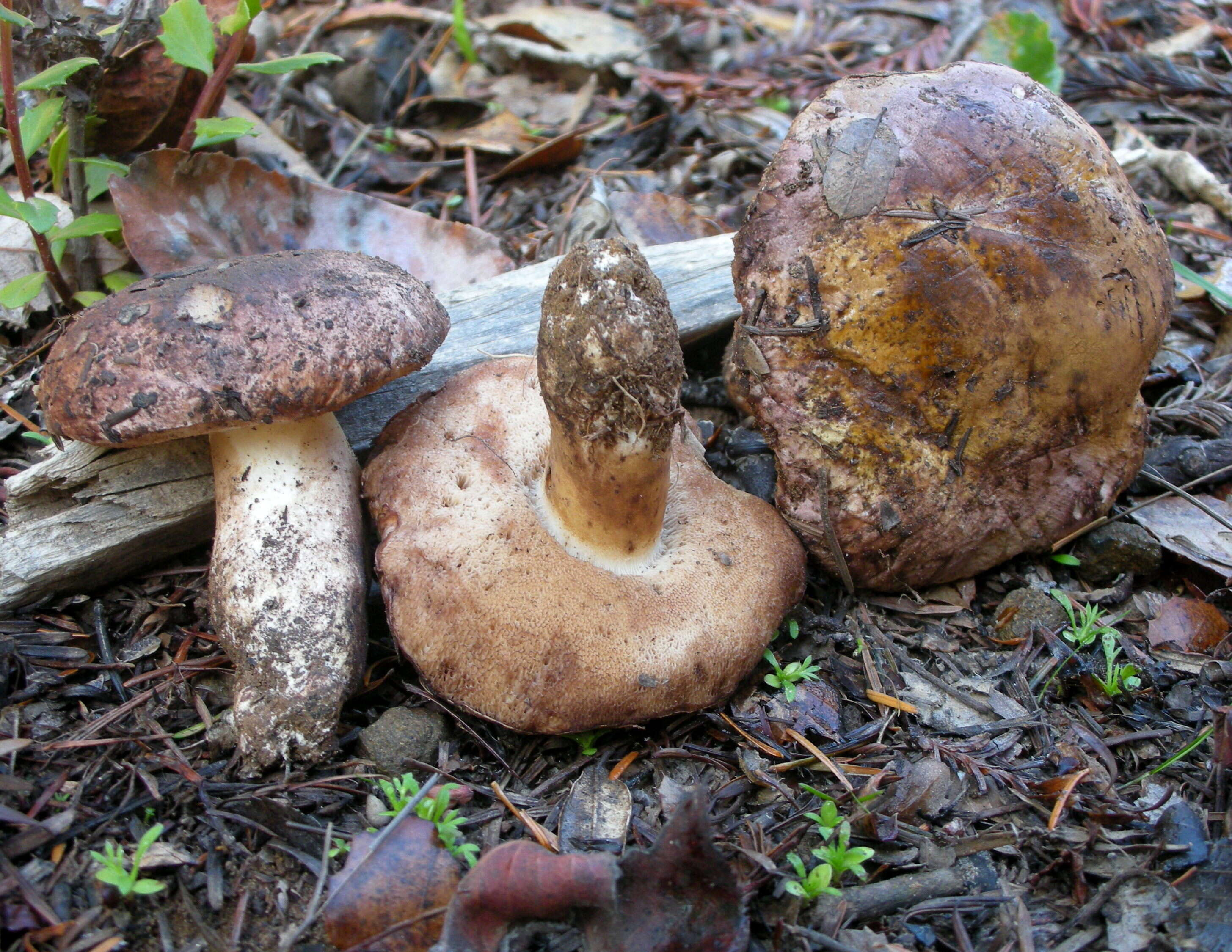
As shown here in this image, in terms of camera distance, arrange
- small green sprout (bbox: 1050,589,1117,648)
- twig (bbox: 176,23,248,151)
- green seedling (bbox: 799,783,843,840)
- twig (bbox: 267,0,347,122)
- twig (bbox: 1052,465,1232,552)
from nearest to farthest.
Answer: green seedling (bbox: 799,783,843,840), small green sprout (bbox: 1050,589,1117,648), twig (bbox: 1052,465,1232,552), twig (bbox: 176,23,248,151), twig (bbox: 267,0,347,122)

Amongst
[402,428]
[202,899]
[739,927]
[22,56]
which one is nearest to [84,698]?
[202,899]

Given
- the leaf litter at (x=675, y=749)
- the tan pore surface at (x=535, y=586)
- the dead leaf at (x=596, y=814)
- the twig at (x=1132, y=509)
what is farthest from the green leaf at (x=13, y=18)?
the twig at (x=1132, y=509)

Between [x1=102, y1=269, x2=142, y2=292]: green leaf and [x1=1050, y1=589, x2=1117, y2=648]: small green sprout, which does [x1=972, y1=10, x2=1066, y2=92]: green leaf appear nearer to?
[x1=1050, y1=589, x2=1117, y2=648]: small green sprout

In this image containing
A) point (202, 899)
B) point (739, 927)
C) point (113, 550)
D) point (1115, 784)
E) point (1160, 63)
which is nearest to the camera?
point (739, 927)

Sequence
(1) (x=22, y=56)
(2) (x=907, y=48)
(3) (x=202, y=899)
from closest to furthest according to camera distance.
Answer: (3) (x=202, y=899), (1) (x=22, y=56), (2) (x=907, y=48)

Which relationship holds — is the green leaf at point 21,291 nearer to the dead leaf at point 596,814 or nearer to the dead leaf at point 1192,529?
the dead leaf at point 596,814

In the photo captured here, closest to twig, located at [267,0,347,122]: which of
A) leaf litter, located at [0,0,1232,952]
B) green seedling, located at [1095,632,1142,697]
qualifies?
A: leaf litter, located at [0,0,1232,952]

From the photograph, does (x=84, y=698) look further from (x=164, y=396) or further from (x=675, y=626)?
(x=675, y=626)
